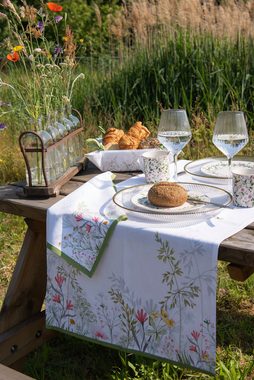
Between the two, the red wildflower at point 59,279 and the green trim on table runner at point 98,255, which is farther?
the red wildflower at point 59,279

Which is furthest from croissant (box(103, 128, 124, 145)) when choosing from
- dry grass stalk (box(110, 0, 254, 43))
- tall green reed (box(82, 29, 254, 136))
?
dry grass stalk (box(110, 0, 254, 43))

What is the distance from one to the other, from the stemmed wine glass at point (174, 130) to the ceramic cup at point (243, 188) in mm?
330

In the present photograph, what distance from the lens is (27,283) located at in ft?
7.90

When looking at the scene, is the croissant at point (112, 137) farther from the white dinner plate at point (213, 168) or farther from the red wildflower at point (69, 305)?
the red wildflower at point (69, 305)

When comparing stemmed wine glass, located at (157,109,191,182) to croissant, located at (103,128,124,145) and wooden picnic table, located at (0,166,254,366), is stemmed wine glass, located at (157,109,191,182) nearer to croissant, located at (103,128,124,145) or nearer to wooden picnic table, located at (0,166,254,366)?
wooden picnic table, located at (0,166,254,366)

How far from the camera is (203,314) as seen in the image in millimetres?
1684

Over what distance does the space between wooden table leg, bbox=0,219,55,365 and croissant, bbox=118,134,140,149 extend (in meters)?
0.45

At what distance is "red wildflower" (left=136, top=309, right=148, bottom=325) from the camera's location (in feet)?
5.87

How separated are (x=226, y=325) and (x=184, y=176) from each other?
0.94 meters

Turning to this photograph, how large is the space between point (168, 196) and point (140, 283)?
269mm

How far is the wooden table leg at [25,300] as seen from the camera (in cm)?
235

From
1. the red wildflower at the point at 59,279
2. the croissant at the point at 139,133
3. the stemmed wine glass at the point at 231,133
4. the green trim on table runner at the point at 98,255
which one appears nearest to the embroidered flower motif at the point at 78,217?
the green trim on table runner at the point at 98,255

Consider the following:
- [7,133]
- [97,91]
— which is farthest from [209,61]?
[7,133]

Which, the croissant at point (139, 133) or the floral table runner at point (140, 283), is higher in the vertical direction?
the croissant at point (139, 133)
